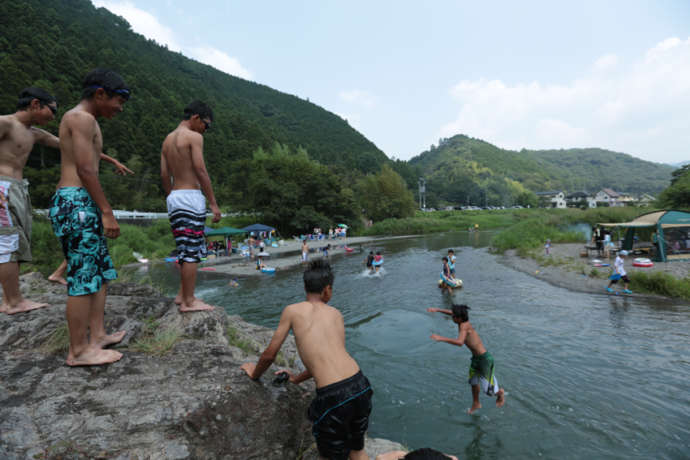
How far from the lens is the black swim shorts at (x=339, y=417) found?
2.48 meters

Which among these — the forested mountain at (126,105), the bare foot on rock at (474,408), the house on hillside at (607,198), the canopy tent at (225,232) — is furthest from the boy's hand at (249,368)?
the house on hillside at (607,198)

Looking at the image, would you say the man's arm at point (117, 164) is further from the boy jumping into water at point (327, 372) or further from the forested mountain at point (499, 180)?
the forested mountain at point (499, 180)

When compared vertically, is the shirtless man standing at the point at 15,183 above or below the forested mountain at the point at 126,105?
below

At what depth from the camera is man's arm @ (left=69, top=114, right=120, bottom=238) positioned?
2584 millimetres

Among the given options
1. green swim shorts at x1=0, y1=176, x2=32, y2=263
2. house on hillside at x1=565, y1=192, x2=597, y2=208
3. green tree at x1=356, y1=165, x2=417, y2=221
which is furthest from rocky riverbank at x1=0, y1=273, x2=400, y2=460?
house on hillside at x1=565, y1=192, x2=597, y2=208

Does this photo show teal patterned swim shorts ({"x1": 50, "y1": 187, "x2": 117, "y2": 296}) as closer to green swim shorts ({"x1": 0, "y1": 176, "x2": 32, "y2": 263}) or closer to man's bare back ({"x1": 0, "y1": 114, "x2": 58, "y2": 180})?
green swim shorts ({"x1": 0, "y1": 176, "x2": 32, "y2": 263})

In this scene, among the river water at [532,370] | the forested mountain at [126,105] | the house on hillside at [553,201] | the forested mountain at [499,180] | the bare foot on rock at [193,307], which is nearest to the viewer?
the bare foot on rock at [193,307]

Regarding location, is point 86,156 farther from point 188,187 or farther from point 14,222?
point 14,222

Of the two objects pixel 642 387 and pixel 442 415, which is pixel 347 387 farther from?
pixel 642 387

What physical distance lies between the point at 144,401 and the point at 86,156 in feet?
6.83

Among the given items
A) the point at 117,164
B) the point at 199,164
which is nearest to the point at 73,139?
the point at 199,164

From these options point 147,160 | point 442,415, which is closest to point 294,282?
point 442,415

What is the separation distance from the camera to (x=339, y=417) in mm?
2475

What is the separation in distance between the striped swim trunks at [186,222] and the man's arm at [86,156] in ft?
3.07
